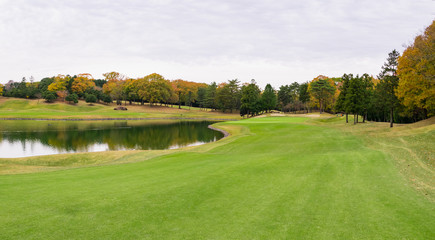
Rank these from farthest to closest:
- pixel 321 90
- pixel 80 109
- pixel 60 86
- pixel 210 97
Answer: pixel 210 97 → pixel 60 86 → pixel 80 109 → pixel 321 90

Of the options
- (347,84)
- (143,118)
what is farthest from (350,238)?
(143,118)

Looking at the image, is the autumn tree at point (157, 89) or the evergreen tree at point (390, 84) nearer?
the evergreen tree at point (390, 84)

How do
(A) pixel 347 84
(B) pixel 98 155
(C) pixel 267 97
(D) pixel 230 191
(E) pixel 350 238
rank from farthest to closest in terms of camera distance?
(C) pixel 267 97 → (A) pixel 347 84 → (B) pixel 98 155 → (D) pixel 230 191 → (E) pixel 350 238

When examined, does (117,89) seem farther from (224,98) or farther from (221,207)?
(221,207)

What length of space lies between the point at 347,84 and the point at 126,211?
6678cm

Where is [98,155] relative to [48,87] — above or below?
below

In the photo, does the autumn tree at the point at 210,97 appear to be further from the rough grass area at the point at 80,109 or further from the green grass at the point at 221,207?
the green grass at the point at 221,207

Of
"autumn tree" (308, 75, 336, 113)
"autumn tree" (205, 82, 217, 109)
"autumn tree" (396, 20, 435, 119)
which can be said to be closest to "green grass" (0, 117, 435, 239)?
"autumn tree" (396, 20, 435, 119)

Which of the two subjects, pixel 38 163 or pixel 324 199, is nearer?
pixel 324 199

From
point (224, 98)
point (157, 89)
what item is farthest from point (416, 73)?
point (157, 89)

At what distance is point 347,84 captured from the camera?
63.7 m

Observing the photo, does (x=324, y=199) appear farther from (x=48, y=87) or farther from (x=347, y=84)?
(x=48, y=87)

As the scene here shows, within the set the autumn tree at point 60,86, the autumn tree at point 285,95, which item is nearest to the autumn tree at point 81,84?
the autumn tree at point 60,86

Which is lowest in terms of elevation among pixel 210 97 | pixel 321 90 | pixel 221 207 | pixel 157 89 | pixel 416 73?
pixel 221 207
